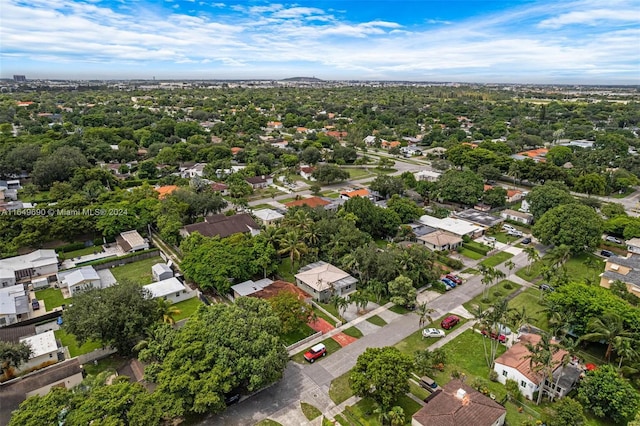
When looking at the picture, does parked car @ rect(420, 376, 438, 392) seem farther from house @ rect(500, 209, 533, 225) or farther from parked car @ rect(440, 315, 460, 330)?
house @ rect(500, 209, 533, 225)

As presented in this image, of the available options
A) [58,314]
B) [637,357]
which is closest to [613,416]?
[637,357]

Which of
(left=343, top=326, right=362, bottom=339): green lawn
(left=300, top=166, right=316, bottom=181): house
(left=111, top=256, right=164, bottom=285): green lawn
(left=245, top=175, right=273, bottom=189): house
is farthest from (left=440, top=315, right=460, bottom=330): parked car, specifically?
(left=300, top=166, right=316, bottom=181): house

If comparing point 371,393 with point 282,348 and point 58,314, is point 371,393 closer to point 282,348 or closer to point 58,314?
point 282,348

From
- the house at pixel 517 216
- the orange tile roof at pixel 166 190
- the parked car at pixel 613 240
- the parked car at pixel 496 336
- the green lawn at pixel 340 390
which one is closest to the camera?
the green lawn at pixel 340 390

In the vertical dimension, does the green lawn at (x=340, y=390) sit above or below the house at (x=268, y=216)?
below

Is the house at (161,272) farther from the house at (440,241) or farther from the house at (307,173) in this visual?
the house at (307,173)

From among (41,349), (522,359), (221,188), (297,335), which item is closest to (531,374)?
(522,359)

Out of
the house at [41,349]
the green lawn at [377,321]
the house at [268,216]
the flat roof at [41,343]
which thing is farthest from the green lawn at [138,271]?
the green lawn at [377,321]
